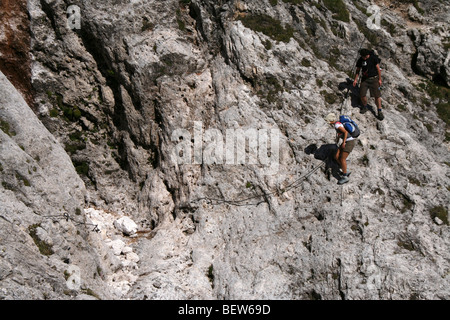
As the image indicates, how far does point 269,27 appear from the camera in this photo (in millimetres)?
16516

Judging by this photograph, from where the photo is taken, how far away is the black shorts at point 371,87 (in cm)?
1483

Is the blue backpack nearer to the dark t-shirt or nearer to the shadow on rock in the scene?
the shadow on rock

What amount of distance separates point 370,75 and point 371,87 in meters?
0.44

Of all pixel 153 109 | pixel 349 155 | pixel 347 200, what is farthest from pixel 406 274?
pixel 153 109

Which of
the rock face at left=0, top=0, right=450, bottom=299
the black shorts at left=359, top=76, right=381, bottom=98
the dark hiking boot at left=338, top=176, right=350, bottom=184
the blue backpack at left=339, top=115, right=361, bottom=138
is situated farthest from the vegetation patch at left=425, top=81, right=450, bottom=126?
the dark hiking boot at left=338, top=176, right=350, bottom=184

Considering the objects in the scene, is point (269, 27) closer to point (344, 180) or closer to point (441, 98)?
point (344, 180)

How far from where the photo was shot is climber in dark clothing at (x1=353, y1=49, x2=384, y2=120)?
14.8m

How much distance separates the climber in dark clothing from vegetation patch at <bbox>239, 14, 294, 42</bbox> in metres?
3.25

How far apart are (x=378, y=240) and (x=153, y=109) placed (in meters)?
9.40

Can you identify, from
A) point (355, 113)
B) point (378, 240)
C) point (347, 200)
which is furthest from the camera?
point (355, 113)

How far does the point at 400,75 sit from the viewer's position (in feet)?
55.4
